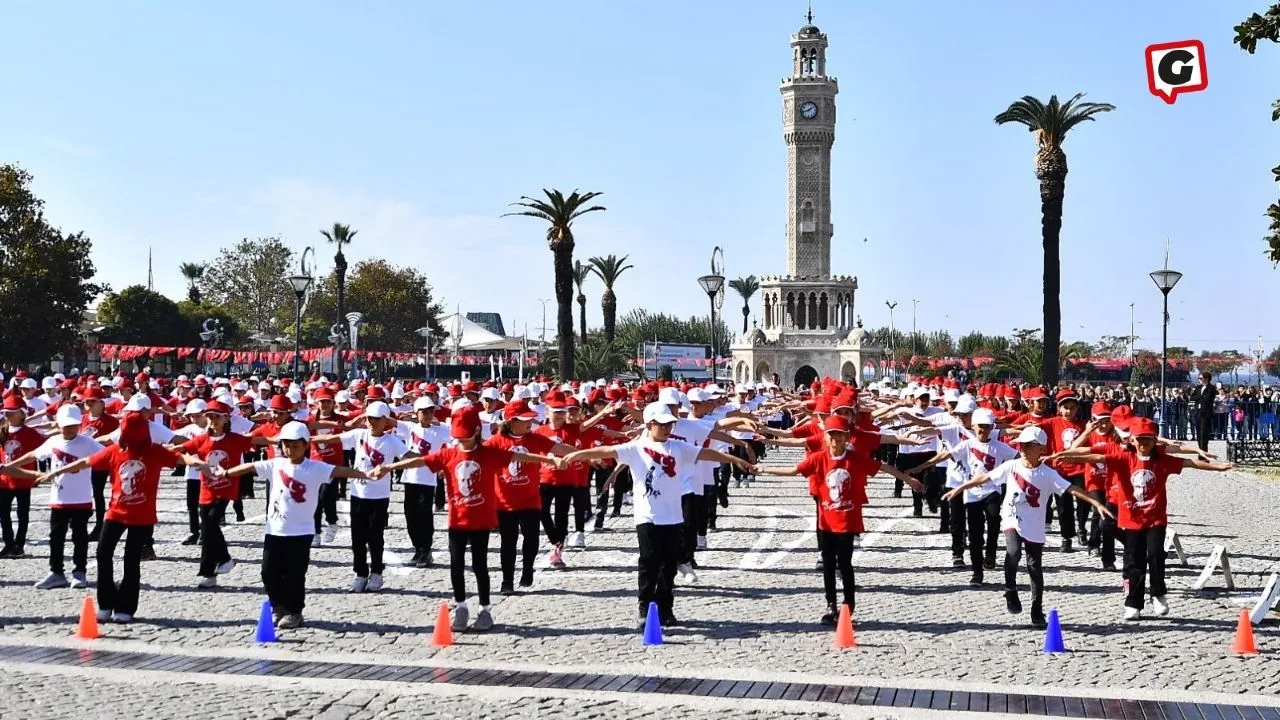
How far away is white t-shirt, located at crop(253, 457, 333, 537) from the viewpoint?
10.7 m

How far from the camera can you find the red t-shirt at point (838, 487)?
427 inches

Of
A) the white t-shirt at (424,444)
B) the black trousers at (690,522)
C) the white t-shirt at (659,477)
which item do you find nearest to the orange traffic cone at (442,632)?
the white t-shirt at (659,477)

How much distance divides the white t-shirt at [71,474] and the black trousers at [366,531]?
7.28 ft

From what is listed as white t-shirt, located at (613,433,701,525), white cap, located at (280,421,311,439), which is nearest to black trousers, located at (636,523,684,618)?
white t-shirt, located at (613,433,701,525)

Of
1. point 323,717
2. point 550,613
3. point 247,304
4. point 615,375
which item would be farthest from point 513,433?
point 247,304

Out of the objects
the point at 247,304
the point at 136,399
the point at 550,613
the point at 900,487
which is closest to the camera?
the point at 550,613

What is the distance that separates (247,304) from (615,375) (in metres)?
51.4

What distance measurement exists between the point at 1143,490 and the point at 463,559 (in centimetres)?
516

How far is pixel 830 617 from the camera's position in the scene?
11.2 m

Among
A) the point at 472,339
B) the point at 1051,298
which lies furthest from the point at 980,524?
the point at 472,339

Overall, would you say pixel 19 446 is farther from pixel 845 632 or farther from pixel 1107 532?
pixel 1107 532

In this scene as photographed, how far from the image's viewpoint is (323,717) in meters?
8.16

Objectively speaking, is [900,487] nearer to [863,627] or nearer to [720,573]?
[720,573]

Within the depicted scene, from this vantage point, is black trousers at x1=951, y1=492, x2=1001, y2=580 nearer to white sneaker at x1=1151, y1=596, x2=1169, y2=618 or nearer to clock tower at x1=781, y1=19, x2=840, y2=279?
white sneaker at x1=1151, y1=596, x2=1169, y2=618
